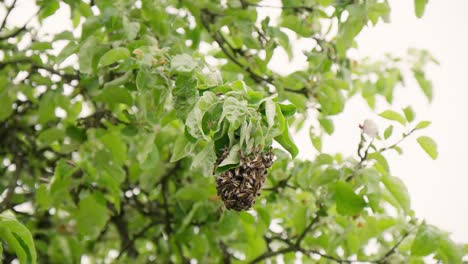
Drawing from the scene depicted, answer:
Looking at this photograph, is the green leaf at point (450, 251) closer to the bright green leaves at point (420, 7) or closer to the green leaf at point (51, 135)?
the bright green leaves at point (420, 7)

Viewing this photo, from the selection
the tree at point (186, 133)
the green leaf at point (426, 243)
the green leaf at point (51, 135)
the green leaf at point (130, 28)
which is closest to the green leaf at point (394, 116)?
the tree at point (186, 133)

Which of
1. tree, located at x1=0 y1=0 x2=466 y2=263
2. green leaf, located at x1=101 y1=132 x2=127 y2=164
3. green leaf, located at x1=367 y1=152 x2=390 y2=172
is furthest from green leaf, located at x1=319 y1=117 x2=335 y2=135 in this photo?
green leaf, located at x1=101 y1=132 x2=127 y2=164

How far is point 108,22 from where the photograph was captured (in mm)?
1299

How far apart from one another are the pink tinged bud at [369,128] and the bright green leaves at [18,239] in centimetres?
73

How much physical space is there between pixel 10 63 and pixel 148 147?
606 mm

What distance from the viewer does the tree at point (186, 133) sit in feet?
4.15

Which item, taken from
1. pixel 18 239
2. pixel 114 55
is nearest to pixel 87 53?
pixel 114 55

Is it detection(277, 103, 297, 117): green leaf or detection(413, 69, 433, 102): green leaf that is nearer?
detection(277, 103, 297, 117): green leaf

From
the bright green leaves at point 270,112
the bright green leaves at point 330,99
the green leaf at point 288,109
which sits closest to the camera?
the bright green leaves at point 270,112

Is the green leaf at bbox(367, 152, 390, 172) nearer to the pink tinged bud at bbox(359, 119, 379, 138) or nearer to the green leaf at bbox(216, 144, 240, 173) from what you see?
the pink tinged bud at bbox(359, 119, 379, 138)

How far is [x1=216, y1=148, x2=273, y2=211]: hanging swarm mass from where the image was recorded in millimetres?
750

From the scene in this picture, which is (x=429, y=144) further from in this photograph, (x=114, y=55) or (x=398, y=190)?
(x=114, y=55)

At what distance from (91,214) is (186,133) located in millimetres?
869

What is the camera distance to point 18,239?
2.70 ft
